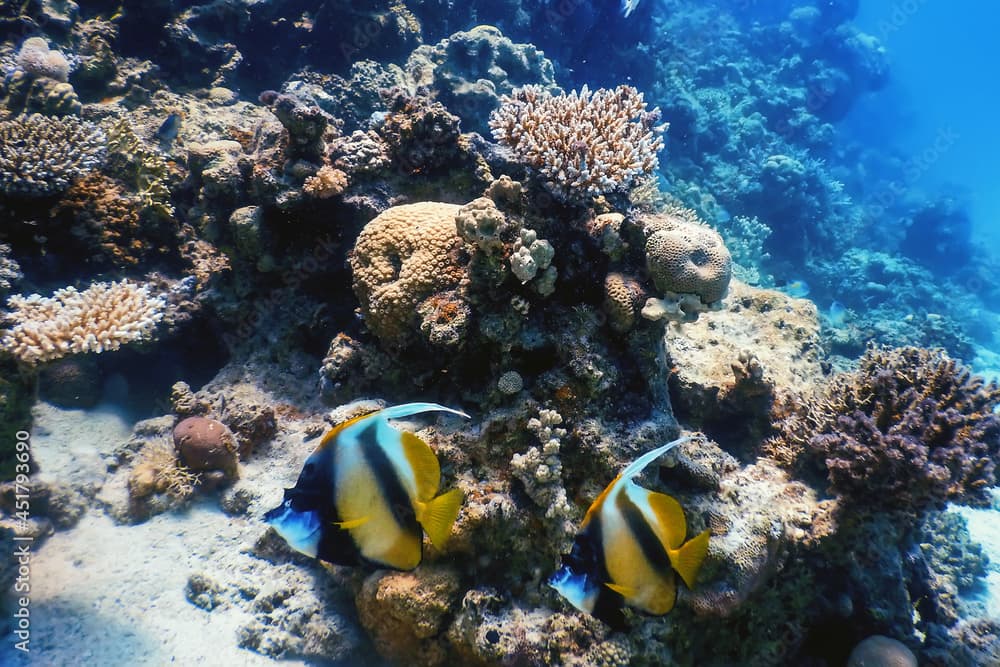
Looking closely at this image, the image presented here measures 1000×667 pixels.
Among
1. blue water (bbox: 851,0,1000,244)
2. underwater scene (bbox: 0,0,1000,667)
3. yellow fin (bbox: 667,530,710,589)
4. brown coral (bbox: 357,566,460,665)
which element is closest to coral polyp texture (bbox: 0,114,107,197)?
underwater scene (bbox: 0,0,1000,667)

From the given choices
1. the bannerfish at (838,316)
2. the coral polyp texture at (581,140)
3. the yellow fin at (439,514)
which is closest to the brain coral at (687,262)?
the coral polyp texture at (581,140)

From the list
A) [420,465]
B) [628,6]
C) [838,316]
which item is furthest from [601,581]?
[628,6]

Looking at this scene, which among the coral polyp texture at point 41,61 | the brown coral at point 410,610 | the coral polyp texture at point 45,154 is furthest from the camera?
the coral polyp texture at point 41,61

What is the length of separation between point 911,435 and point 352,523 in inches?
177

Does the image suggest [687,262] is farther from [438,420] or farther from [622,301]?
[438,420]

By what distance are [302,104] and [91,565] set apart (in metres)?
Answer: 4.35

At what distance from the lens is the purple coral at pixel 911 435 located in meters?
3.73

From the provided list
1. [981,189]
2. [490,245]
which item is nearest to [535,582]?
[490,245]

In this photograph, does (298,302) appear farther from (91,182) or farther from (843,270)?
(843,270)

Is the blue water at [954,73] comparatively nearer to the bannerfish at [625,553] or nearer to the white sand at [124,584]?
the bannerfish at [625,553]

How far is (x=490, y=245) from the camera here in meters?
3.49

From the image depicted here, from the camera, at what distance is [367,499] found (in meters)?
1.56

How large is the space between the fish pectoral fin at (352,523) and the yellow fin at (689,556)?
3.69ft

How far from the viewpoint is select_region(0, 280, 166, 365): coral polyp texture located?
13.1 ft
